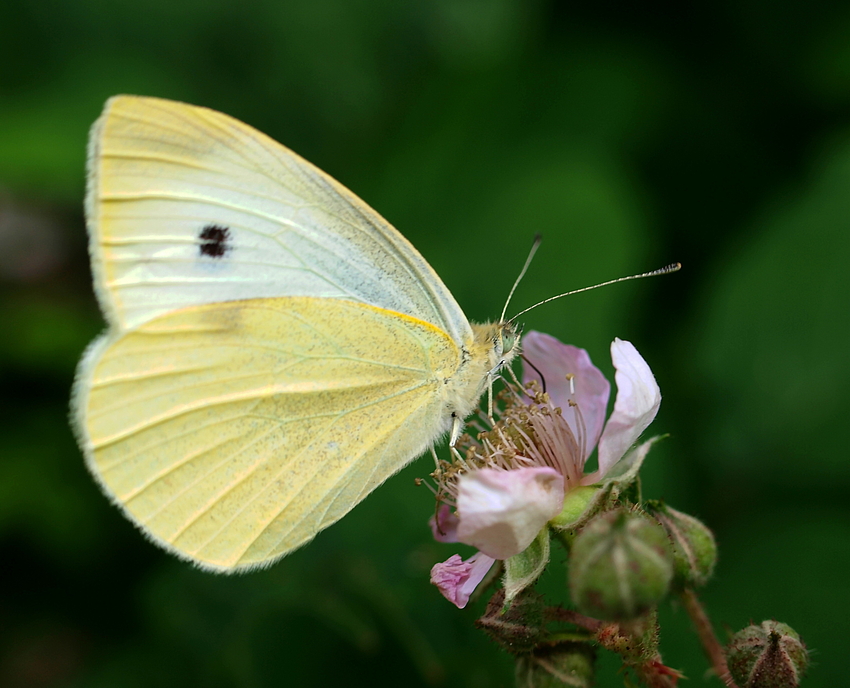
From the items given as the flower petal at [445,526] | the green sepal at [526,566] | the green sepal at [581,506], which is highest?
the green sepal at [581,506]

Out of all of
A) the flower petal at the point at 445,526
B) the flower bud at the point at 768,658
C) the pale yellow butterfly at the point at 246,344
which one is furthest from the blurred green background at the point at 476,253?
the flower bud at the point at 768,658

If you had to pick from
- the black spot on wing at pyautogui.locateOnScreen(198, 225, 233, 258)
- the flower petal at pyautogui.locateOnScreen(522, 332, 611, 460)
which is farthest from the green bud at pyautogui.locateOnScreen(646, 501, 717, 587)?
the black spot on wing at pyautogui.locateOnScreen(198, 225, 233, 258)

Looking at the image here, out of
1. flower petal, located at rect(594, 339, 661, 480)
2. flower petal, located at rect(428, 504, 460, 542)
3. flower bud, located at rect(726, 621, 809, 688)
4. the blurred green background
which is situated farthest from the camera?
the blurred green background

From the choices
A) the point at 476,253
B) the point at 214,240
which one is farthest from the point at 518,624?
the point at 476,253

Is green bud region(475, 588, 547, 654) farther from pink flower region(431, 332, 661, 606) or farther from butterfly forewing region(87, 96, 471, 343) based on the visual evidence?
butterfly forewing region(87, 96, 471, 343)

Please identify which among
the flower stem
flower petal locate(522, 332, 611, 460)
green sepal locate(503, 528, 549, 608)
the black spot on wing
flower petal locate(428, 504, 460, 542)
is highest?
the black spot on wing

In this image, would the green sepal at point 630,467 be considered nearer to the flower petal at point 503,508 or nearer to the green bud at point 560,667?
the flower petal at point 503,508

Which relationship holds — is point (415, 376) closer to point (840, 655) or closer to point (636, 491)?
point (636, 491)

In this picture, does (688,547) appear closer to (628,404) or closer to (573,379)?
(628,404)
